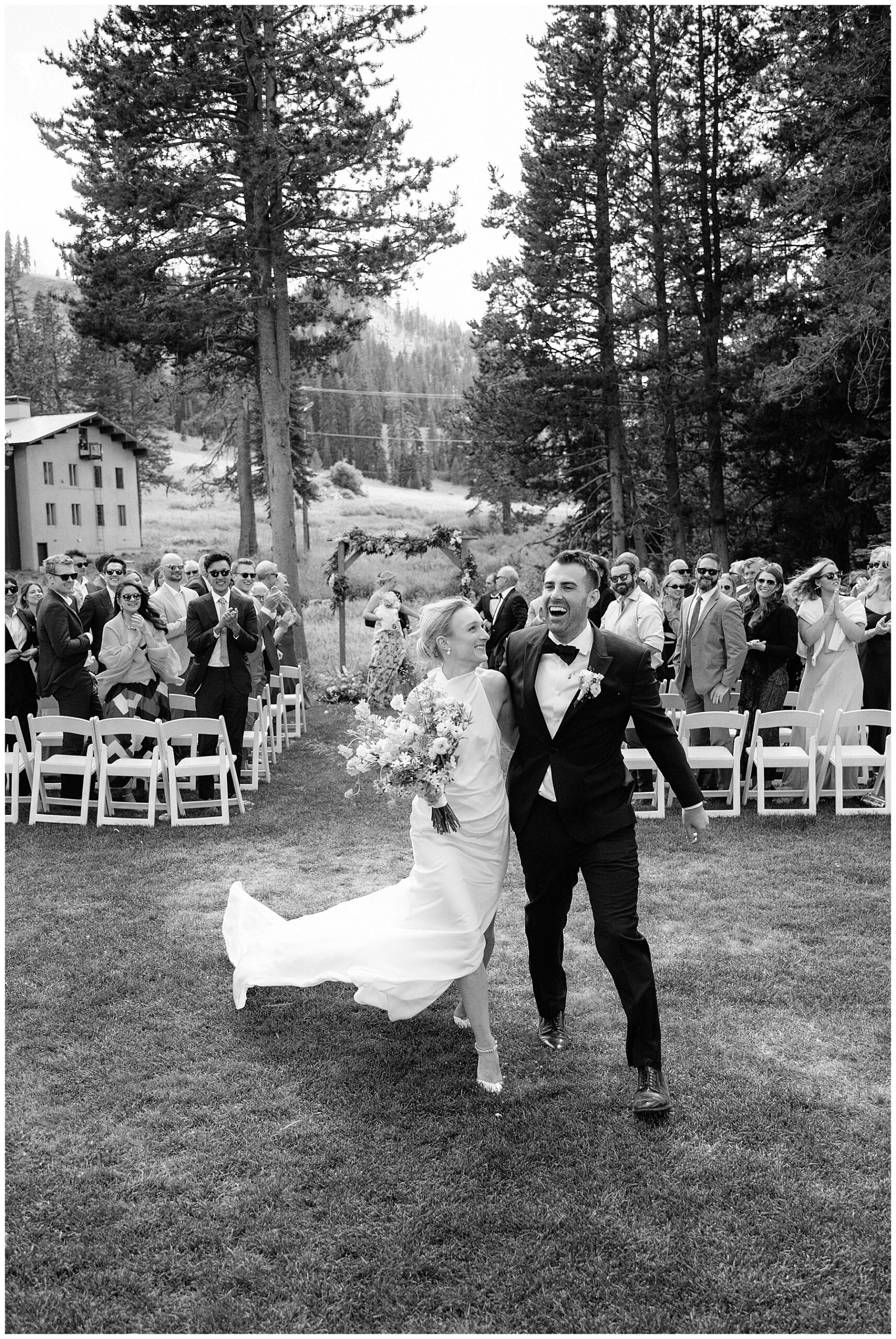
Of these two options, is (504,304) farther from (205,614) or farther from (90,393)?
(90,393)

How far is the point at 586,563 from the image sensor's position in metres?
4.48

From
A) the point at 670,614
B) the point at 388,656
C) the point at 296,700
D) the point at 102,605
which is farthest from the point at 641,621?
the point at 388,656

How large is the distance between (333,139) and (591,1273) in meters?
17.1

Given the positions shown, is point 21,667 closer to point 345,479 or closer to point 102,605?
point 102,605

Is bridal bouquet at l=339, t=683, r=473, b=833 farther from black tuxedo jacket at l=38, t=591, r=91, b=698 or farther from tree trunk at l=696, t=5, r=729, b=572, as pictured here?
tree trunk at l=696, t=5, r=729, b=572

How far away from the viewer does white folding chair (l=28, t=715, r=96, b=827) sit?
8.77m

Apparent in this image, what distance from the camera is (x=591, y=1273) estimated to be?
3324 mm

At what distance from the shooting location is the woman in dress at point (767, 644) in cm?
956

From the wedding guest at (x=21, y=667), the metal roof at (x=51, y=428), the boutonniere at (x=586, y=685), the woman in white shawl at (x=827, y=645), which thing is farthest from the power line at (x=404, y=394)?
the boutonniere at (x=586, y=685)

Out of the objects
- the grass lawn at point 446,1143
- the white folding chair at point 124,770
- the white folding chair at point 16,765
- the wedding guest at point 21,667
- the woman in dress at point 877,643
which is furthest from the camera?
the wedding guest at point 21,667

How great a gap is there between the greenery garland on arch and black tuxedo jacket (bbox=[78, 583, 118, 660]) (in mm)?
8401

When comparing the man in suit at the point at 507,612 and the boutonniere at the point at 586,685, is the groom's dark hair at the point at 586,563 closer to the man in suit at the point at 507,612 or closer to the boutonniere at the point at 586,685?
the boutonniere at the point at 586,685

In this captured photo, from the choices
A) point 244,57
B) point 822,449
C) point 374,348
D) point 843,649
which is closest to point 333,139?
point 244,57

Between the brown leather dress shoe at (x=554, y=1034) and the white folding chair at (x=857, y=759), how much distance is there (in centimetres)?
483
